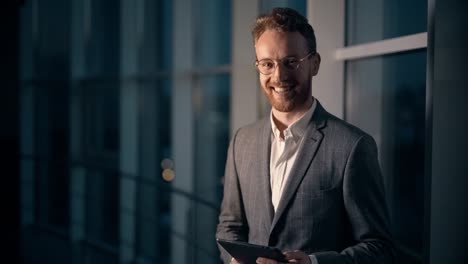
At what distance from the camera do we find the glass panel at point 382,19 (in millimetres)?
1772

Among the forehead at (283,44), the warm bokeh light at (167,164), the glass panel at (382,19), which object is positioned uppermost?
the glass panel at (382,19)

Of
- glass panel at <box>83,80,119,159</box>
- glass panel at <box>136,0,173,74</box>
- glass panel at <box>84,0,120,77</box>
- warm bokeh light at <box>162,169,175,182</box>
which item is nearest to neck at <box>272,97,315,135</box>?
warm bokeh light at <box>162,169,175,182</box>

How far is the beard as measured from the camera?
5.00 ft

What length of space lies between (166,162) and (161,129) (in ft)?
1.09

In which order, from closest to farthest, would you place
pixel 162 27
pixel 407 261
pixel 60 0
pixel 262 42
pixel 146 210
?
pixel 262 42
pixel 407 261
pixel 162 27
pixel 146 210
pixel 60 0

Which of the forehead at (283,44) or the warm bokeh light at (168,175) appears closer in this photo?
the forehead at (283,44)

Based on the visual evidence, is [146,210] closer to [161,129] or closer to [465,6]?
[161,129]

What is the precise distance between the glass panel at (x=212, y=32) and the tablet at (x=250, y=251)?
7.90 feet

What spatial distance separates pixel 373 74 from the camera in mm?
2010

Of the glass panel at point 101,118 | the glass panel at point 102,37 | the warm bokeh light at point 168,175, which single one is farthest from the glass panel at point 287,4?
the glass panel at point 101,118

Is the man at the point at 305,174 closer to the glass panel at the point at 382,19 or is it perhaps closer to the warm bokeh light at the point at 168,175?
the glass panel at the point at 382,19

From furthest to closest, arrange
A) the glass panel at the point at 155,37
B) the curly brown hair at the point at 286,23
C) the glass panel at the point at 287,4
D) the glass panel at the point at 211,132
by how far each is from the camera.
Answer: the glass panel at the point at 155,37
the glass panel at the point at 211,132
the glass panel at the point at 287,4
the curly brown hair at the point at 286,23

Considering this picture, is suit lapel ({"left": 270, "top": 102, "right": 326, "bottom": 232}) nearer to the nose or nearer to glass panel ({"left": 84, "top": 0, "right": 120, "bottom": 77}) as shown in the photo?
the nose

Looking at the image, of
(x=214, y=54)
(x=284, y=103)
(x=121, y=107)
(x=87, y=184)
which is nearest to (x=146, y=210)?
(x=121, y=107)
